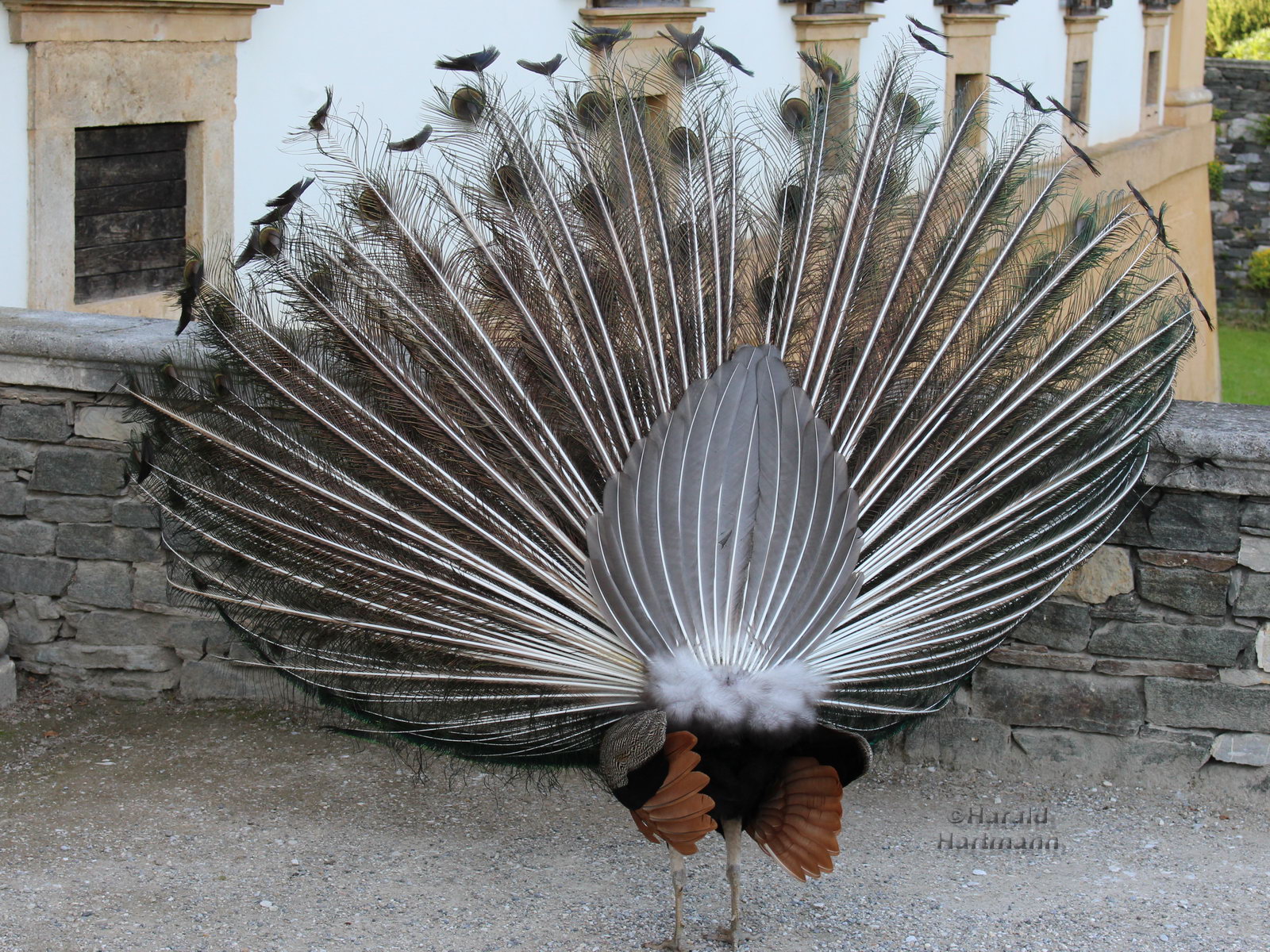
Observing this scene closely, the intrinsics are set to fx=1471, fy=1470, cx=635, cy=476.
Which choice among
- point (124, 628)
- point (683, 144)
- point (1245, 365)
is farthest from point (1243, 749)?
point (1245, 365)

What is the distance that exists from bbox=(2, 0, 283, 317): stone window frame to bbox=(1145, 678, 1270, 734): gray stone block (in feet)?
12.2

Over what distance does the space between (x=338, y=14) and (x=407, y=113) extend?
60cm

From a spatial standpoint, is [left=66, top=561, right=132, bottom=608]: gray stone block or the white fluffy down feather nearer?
the white fluffy down feather

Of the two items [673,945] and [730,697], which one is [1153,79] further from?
[730,697]

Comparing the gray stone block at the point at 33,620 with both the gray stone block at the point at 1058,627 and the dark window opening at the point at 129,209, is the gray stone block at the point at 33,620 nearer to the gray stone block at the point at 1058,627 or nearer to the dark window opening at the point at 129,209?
the dark window opening at the point at 129,209

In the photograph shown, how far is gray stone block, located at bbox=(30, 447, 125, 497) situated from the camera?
4.73 meters

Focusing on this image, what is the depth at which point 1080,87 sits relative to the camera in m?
14.8

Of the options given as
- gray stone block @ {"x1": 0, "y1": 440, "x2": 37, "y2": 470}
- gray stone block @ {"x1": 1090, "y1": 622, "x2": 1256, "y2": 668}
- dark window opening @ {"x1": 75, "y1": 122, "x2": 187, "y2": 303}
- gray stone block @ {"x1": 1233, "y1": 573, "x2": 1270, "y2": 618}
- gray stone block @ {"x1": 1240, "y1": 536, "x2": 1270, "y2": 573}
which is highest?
dark window opening @ {"x1": 75, "y1": 122, "x2": 187, "y2": 303}

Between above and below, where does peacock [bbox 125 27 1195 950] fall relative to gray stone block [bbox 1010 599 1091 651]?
above

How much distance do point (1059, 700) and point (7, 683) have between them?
3337mm

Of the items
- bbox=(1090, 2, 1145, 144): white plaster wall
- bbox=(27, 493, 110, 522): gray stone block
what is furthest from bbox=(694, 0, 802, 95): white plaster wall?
bbox=(1090, 2, 1145, 144): white plaster wall

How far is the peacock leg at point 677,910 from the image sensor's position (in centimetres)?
334

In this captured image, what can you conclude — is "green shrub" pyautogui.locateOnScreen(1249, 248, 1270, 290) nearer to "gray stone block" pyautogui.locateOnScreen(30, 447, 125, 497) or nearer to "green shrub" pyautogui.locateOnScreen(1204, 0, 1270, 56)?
"green shrub" pyautogui.locateOnScreen(1204, 0, 1270, 56)

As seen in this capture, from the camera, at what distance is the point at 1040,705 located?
14.4 ft
